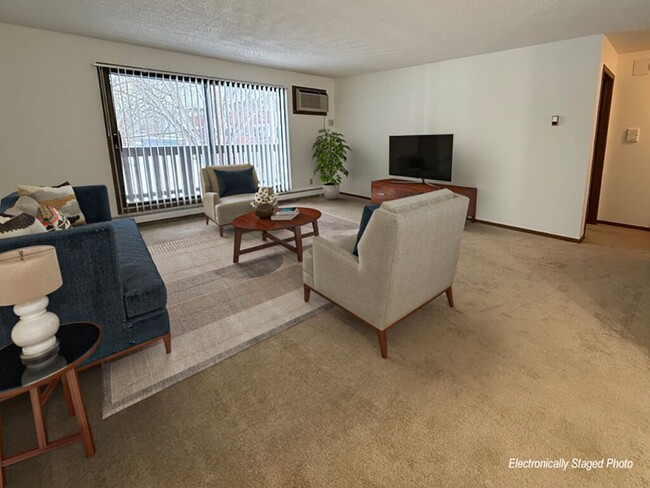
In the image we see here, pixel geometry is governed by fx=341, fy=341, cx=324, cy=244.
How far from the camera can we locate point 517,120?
14.6 ft

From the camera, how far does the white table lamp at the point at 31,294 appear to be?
45.6 inches

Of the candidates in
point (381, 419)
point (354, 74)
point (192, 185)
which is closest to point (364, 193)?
point (354, 74)

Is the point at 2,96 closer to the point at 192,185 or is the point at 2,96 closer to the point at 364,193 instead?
the point at 192,185

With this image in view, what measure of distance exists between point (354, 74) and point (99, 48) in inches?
160

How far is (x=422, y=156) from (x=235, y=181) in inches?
112

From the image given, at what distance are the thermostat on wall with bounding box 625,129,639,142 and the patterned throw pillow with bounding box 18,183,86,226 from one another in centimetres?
649

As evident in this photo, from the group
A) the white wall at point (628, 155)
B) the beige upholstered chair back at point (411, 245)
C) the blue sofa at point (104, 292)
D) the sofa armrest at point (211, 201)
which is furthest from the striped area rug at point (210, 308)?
the white wall at point (628, 155)

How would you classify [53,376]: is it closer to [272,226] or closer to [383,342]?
[383,342]

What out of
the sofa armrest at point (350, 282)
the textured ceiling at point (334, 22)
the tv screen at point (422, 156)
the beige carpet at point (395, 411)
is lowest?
the beige carpet at point (395, 411)

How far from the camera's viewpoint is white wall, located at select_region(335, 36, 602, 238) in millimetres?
3947

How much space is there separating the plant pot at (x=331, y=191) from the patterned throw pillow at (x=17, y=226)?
17.8 ft

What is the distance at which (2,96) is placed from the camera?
3.78 metres

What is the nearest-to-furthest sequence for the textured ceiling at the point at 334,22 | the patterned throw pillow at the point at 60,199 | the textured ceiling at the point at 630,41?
the patterned throw pillow at the point at 60,199, the textured ceiling at the point at 334,22, the textured ceiling at the point at 630,41

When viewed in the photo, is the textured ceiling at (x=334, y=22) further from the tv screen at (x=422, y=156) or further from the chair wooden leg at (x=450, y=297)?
the chair wooden leg at (x=450, y=297)
